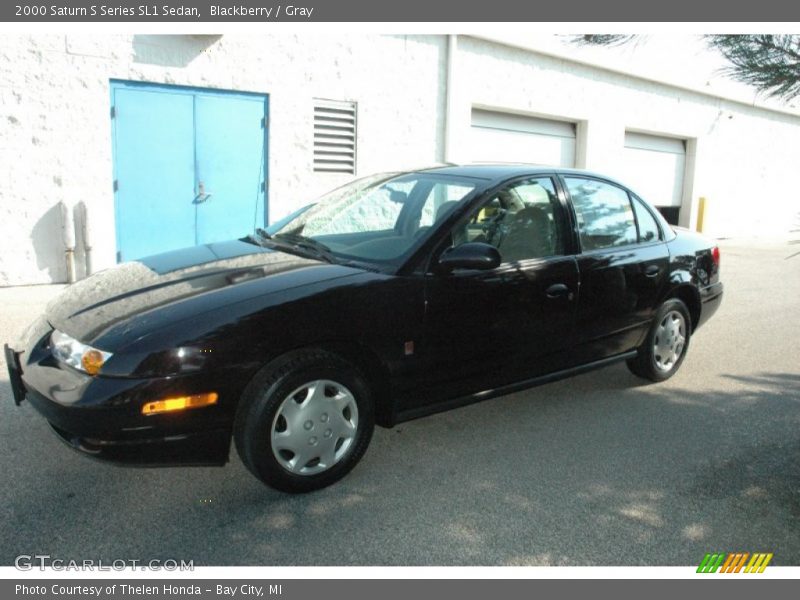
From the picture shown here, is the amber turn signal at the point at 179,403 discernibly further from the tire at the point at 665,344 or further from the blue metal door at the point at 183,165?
the blue metal door at the point at 183,165

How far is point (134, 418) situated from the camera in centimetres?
290

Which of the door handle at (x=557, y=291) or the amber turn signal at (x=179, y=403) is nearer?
the amber turn signal at (x=179, y=403)

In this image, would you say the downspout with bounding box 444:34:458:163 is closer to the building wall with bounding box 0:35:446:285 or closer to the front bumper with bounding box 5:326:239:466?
the building wall with bounding box 0:35:446:285

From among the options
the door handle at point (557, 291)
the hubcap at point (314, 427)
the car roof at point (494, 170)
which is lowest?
the hubcap at point (314, 427)

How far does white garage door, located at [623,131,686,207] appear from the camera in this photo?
16.6m

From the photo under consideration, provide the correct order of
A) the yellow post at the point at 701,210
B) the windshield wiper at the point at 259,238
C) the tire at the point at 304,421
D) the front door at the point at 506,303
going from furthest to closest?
1. the yellow post at the point at 701,210
2. the windshield wiper at the point at 259,238
3. the front door at the point at 506,303
4. the tire at the point at 304,421

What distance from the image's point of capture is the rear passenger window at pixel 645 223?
505 centimetres

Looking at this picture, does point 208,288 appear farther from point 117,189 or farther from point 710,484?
point 117,189

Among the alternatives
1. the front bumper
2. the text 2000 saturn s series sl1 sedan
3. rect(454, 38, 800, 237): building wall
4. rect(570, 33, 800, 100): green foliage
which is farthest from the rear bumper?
rect(454, 38, 800, 237): building wall

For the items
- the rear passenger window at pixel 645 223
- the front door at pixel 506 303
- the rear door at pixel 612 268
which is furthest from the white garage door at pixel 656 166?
the front door at pixel 506 303

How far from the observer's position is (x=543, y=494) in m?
3.44

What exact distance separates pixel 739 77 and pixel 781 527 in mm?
2246

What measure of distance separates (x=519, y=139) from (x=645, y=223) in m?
8.69

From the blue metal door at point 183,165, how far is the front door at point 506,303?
6020mm
